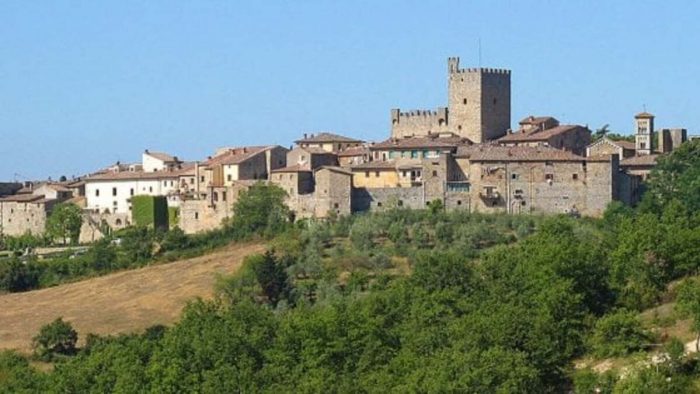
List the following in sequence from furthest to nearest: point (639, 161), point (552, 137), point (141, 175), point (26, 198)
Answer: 1. point (26, 198)
2. point (141, 175)
3. point (552, 137)
4. point (639, 161)

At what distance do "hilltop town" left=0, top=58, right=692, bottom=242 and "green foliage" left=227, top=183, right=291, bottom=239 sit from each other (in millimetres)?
747

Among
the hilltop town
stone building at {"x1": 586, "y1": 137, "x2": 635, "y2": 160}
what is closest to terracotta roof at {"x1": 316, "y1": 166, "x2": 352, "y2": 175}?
the hilltop town

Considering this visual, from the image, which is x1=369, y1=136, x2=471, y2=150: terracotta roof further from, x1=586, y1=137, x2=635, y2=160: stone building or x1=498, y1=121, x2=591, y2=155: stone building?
x1=586, y1=137, x2=635, y2=160: stone building

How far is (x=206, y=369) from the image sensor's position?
149 feet

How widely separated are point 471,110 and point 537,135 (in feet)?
14.8

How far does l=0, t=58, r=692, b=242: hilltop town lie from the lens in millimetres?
65438

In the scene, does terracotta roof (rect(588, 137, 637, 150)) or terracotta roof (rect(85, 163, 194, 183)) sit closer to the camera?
terracotta roof (rect(588, 137, 637, 150))

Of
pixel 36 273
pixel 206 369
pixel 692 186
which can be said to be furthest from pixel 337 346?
pixel 36 273

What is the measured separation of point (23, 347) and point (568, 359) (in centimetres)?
2238

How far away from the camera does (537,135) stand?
7094 cm

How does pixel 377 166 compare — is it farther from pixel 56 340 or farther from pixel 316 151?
pixel 56 340

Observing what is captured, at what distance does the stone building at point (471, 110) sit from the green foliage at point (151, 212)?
36.3 feet

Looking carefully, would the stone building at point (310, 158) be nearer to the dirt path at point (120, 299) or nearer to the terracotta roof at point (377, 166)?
the terracotta roof at point (377, 166)

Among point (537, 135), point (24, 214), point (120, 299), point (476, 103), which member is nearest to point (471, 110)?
point (476, 103)
